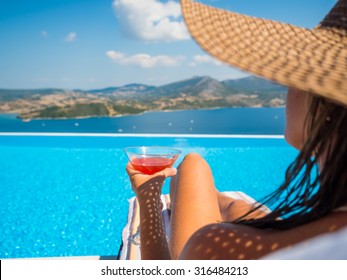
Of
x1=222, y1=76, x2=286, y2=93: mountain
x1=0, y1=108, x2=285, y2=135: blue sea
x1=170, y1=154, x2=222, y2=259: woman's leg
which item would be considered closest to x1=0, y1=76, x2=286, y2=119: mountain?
x1=222, y1=76, x2=286, y2=93: mountain

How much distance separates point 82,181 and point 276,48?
4.68m

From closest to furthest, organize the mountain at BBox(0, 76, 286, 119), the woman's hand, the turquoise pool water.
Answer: the woman's hand
the turquoise pool water
the mountain at BBox(0, 76, 286, 119)

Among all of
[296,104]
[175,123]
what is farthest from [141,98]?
[296,104]

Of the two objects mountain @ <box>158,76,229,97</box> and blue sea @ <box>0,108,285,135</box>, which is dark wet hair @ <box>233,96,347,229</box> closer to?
blue sea @ <box>0,108,285,135</box>

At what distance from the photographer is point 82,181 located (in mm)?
5160

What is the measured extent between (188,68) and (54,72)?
8.39 metres

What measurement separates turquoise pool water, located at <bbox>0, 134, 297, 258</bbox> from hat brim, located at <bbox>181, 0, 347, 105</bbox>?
2.66 metres

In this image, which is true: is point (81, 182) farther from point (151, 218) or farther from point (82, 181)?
point (151, 218)

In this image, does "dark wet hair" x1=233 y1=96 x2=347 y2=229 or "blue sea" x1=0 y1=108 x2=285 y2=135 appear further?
"blue sea" x1=0 y1=108 x2=285 y2=135

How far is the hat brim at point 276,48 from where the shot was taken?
0.61 metres

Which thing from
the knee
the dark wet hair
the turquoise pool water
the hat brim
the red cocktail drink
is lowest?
the turquoise pool water

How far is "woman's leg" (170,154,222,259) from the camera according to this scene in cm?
146

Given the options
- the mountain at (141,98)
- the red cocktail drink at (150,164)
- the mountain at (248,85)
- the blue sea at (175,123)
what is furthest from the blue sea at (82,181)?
the mountain at (248,85)

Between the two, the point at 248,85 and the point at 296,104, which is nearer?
the point at 296,104
